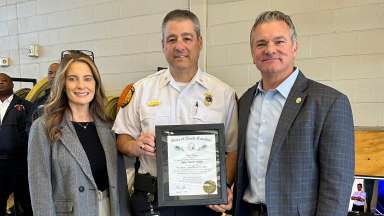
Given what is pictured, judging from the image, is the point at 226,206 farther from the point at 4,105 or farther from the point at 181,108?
the point at 4,105

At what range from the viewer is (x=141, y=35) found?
13.3 ft

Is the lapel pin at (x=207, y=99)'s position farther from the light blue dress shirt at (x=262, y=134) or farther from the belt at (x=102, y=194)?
the belt at (x=102, y=194)

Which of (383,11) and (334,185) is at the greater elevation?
(383,11)

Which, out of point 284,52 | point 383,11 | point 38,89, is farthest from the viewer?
point 38,89

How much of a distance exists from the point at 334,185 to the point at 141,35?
3182 mm

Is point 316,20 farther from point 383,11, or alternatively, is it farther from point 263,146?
point 263,146

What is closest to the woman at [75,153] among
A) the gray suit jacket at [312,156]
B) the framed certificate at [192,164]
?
the framed certificate at [192,164]

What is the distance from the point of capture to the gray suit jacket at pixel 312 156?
4.43ft

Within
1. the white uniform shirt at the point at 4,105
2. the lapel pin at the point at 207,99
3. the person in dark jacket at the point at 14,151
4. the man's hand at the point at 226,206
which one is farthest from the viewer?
the white uniform shirt at the point at 4,105

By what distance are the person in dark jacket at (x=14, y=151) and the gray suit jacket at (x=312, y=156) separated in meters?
3.01

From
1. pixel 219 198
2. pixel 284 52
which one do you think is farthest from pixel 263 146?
pixel 284 52

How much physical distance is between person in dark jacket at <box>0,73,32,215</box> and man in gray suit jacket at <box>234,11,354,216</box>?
2833 millimetres

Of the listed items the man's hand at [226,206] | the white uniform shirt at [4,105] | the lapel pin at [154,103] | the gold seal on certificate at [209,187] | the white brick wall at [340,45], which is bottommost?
the man's hand at [226,206]

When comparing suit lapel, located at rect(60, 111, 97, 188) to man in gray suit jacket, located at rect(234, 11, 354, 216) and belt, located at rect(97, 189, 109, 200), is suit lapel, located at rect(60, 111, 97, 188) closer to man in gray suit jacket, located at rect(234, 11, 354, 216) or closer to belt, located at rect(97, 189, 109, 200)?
belt, located at rect(97, 189, 109, 200)
